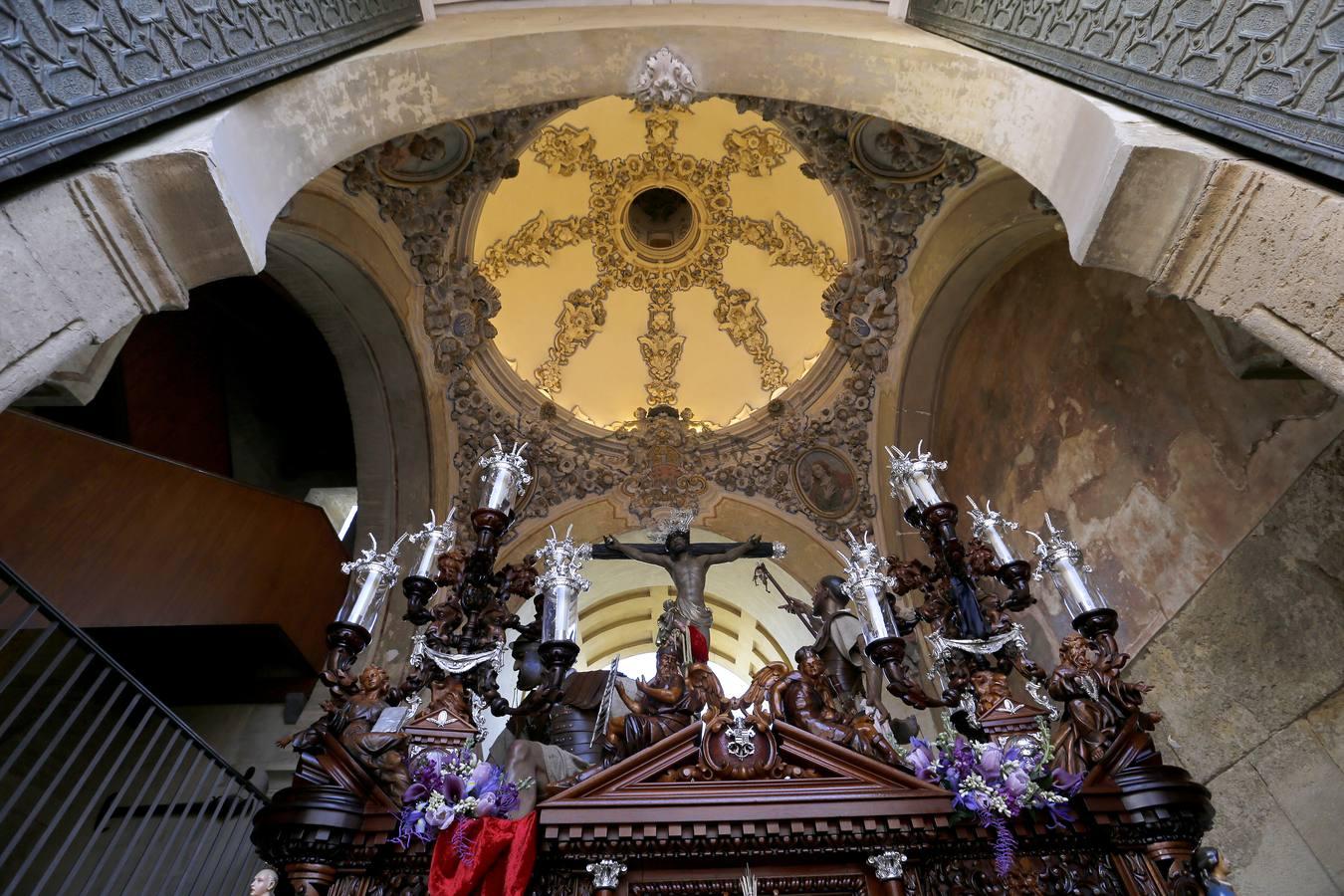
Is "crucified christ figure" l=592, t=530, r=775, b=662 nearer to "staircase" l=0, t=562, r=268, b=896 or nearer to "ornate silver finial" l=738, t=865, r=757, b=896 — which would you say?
"staircase" l=0, t=562, r=268, b=896

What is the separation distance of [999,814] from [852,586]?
1.17 metres

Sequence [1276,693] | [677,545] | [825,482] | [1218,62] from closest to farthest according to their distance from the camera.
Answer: [1218,62] < [1276,693] < [677,545] < [825,482]

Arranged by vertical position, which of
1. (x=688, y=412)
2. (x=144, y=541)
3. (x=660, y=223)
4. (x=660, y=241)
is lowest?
(x=144, y=541)

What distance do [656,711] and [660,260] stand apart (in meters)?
7.80

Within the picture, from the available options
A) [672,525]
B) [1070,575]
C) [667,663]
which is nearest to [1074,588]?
[1070,575]

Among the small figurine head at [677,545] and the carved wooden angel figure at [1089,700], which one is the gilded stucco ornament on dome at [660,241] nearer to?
the small figurine head at [677,545]

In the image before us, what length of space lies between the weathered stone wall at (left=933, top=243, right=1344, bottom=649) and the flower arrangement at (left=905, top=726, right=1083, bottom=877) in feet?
8.60

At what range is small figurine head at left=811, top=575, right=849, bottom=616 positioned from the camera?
5406 millimetres

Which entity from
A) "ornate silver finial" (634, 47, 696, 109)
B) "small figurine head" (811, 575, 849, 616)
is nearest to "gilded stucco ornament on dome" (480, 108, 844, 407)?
"small figurine head" (811, 575, 849, 616)

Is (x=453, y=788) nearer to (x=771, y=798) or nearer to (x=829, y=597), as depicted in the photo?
(x=771, y=798)

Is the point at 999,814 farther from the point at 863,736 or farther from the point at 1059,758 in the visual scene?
the point at 863,736

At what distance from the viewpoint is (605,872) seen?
9.00 feet

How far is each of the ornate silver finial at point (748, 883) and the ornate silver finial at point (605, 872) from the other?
0.45 metres

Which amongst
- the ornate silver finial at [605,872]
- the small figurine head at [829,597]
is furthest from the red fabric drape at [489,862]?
the small figurine head at [829,597]
